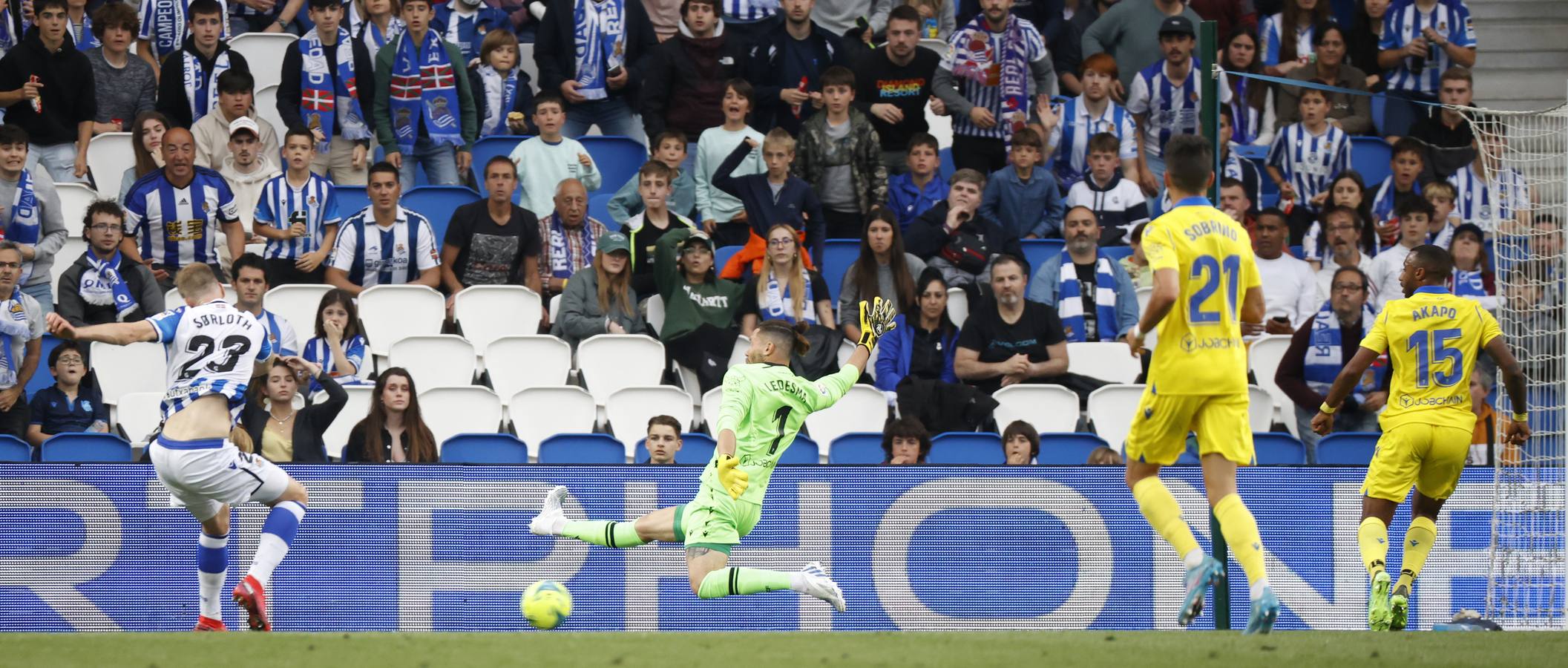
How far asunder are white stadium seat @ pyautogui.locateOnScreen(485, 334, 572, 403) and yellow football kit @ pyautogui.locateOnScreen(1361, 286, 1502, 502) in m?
5.94

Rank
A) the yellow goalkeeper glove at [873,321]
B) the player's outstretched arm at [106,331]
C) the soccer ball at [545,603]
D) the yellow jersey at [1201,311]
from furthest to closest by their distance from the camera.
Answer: the yellow goalkeeper glove at [873,321] → the soccer ball at [545,603] → the player's outstretched arm at [106,331] → the yellow jersey at [1201,311]

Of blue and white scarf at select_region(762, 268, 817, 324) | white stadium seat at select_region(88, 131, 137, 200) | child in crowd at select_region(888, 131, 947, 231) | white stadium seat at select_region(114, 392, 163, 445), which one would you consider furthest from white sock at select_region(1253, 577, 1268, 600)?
white stadium seat at select_region(88, 131, 137, 200)

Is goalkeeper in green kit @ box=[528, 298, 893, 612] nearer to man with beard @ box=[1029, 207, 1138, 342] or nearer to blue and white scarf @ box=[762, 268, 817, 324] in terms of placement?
blue and white scarf @ box=[762, 268, 817, 324]

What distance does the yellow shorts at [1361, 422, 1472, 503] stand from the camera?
29.5 feet

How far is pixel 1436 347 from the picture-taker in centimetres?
903

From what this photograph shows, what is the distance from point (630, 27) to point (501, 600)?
6.10 meters

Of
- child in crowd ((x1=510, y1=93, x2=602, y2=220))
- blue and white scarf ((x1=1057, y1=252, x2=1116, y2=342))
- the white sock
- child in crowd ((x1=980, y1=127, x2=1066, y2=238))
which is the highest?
child in crowd ((x1=510, y1=93, x2=602, y2=220))

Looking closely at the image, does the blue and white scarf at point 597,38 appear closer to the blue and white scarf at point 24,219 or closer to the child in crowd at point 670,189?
the child in crowd at point 670,189

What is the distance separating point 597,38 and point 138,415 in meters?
4.90

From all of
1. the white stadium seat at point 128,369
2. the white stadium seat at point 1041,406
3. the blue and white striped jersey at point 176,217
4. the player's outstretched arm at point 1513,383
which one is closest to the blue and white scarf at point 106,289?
the white stadium seat at point 128,369

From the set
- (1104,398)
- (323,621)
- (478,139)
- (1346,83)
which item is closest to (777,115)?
(478,139)

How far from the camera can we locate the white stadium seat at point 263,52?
15500mm

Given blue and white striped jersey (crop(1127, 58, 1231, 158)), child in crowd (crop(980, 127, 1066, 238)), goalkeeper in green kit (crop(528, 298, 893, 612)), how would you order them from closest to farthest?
goalkeeper in green kit (crop(528, 298, 893, 612)) → child in crowd (crop(980, 127, 1066, 238)) → blue and white striped jersey (crop(1127, 58, 1231, 158))

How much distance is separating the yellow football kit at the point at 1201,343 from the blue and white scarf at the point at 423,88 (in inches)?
316
